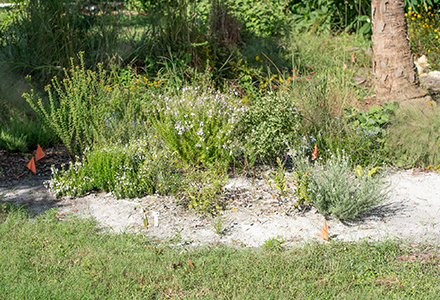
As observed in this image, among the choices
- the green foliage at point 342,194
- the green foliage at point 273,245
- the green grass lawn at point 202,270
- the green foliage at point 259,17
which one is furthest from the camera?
the green foliage at point 259,17

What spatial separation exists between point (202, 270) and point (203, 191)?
100cm

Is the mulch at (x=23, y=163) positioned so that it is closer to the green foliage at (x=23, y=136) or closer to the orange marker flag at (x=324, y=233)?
the green foliage at (x=23, y=136)

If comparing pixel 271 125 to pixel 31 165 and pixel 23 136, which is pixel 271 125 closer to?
pixel 31 165

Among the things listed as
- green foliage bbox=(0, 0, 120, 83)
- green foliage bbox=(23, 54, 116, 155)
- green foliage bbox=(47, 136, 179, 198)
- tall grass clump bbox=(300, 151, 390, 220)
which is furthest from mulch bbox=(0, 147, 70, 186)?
tall grass clump bbox=(300, 151, 390, 220)

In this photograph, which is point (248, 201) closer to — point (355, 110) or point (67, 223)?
point (67, 223)

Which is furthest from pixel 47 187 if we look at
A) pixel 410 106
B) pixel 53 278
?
pixel 410 106

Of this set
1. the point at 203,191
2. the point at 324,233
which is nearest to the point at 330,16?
the point at 203,191

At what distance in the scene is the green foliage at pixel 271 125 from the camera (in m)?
4.43

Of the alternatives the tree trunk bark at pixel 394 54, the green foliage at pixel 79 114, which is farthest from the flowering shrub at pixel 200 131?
the tree trunk bark at pixel 394 54

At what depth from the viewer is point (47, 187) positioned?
4.37 metres

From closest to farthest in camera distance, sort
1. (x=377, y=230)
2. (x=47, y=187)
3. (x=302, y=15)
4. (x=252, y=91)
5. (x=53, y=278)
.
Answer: (x=53, y=278) → (x=377, y=230) → (x=47, y=187) → (x=252, y=91) → (x=302, y=15)

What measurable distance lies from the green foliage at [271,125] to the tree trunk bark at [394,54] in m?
1.70

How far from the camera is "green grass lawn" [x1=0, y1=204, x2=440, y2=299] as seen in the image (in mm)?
2750

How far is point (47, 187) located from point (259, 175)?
2275 mm
